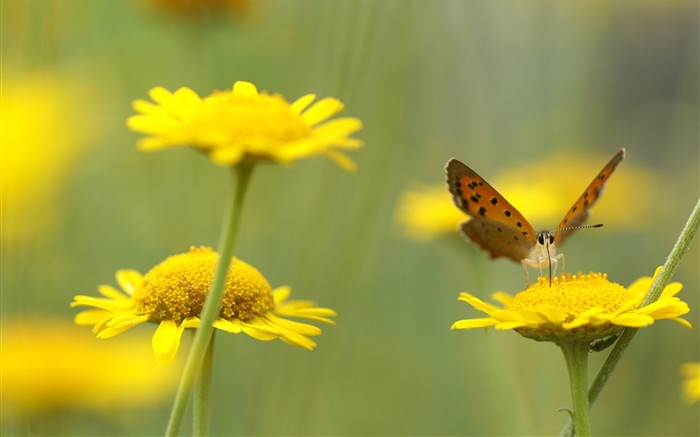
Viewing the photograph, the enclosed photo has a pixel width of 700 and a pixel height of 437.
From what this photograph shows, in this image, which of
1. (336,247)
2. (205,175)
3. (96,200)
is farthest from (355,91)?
(96,200)

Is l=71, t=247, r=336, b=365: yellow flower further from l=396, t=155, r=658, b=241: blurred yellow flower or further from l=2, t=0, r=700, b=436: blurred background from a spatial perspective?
l=396, t=155, r=658, b=241: blurred yellow flower

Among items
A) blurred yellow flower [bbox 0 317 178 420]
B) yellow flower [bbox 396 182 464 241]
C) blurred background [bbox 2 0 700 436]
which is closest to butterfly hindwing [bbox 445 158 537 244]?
blurred background [bbox 2 0 700 436]

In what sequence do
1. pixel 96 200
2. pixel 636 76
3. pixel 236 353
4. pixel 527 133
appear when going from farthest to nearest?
pixel 636 76, pixel 527 133, pixel 96 200, pixel 236 353

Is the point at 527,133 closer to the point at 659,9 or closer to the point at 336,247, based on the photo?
the point at 659,9

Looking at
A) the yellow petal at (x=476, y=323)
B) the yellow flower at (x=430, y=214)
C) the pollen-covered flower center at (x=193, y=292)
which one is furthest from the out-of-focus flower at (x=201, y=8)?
the yellow petal at (x=476, y=323)

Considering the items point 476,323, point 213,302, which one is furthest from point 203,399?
point 476,323

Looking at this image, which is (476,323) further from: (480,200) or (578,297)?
(480,200)

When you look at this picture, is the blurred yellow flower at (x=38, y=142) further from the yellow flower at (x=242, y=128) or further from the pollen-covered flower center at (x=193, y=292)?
the yellow flower at (x=242, y=128)
